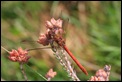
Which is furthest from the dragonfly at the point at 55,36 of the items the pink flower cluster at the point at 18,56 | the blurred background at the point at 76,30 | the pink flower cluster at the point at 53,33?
the blurred background at the point at 76,30

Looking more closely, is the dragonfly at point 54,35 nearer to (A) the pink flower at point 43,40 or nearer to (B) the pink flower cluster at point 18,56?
(A) the pink flower at point 43,40

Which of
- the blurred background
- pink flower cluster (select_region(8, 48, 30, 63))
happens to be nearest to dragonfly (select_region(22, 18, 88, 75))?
pink flower cluster (select_region(8, 48, 30, 63))

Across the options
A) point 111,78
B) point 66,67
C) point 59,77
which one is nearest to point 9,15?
point 59,77

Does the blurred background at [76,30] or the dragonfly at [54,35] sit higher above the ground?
the dragonfly at [54,35]

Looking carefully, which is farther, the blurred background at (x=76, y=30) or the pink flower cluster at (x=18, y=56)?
the blurred background at (x=76, y=30)

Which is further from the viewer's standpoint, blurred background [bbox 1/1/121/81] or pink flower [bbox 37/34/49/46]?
blurred background [bbox 1/1/121/81]

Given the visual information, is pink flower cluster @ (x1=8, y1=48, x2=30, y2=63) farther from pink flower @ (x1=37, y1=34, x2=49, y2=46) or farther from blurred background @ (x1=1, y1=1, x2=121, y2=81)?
blurred background @ (x1=1, y1=1, x2=121, y2=81)

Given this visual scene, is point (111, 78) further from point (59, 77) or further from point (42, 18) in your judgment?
point (42, 18)

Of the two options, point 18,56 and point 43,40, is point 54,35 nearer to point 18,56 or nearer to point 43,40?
point 43,40

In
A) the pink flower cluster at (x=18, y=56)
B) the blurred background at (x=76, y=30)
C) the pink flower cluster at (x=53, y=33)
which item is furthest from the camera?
the blurred background at (x=76, y=30)
